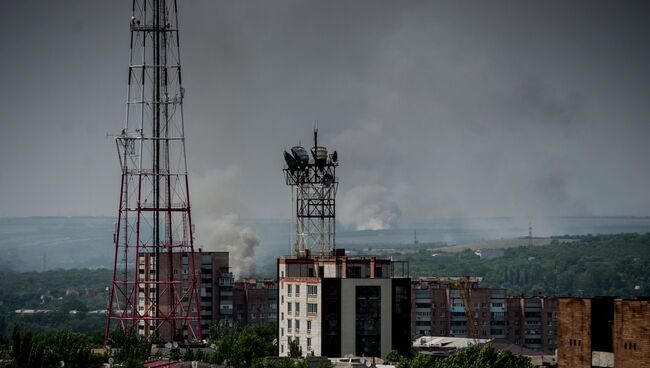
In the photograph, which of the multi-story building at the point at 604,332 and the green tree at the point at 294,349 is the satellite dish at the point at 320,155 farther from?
the multi-story building at the point at 604,332

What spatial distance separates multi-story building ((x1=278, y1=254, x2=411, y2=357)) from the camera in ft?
476

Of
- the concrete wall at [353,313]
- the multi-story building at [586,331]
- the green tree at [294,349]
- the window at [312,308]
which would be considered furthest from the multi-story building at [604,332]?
the window at [312,308]

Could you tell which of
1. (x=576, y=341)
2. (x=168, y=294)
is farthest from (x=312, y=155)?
(x=576, y=341)

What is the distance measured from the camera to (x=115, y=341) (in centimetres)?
15750

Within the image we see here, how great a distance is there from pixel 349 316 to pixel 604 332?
139 ft

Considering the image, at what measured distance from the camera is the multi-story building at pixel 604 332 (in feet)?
328

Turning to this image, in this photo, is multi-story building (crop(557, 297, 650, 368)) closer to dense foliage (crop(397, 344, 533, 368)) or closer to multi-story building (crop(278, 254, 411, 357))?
dense foliage (crop(397, 344, 533, 368))

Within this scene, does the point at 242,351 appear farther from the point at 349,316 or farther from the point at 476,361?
the point at 476,361

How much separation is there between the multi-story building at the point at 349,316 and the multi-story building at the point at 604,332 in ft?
123

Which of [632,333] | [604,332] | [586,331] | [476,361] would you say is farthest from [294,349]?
[632,333]

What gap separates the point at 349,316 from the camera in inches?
5714

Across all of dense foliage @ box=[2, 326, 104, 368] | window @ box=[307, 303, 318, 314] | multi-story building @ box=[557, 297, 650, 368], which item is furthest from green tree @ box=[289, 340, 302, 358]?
multi-story building @ box=[557, 297, 650, 368]

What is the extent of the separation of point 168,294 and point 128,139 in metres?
38.9

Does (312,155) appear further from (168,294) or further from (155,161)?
(168,294)
